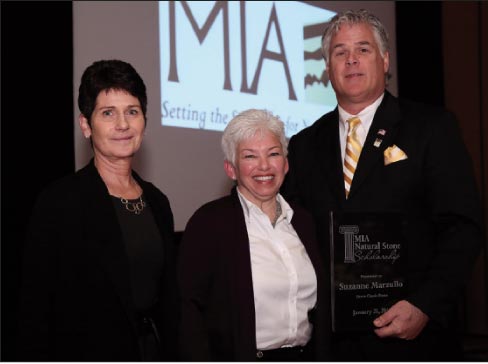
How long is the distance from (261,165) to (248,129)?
14 cm

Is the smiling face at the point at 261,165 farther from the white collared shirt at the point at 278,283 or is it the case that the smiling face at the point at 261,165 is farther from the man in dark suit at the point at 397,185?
the man in dark suit at the point at 397,185

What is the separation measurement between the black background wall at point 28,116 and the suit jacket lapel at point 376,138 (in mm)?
2210

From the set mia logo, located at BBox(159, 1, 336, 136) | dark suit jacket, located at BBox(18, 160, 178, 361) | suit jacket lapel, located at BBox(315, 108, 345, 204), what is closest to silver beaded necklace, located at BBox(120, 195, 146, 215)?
dark suit jacket, located at BBox(18, 160, 178, 361)

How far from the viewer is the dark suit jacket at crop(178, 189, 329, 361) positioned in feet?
7.05

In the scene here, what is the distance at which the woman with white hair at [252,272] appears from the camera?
2164 mm

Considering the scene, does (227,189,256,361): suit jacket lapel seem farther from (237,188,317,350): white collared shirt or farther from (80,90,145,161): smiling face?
(80,90,145,161): smiling face

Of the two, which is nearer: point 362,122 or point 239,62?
point 362,122

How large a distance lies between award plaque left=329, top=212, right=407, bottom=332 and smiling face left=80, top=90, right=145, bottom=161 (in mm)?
768

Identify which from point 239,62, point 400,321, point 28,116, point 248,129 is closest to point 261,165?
point 248,129

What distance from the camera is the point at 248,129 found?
2.33 metres

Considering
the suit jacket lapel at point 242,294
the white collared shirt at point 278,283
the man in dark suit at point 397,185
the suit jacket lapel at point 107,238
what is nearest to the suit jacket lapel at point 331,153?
the man in dark suit at point 397,185

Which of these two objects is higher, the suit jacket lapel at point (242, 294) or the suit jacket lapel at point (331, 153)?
the suit jacket lapel at point (331, 153)

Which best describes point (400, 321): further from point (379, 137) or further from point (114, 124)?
point (114, 124)

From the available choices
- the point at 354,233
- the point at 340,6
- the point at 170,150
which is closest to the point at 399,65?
the point at 340,6
